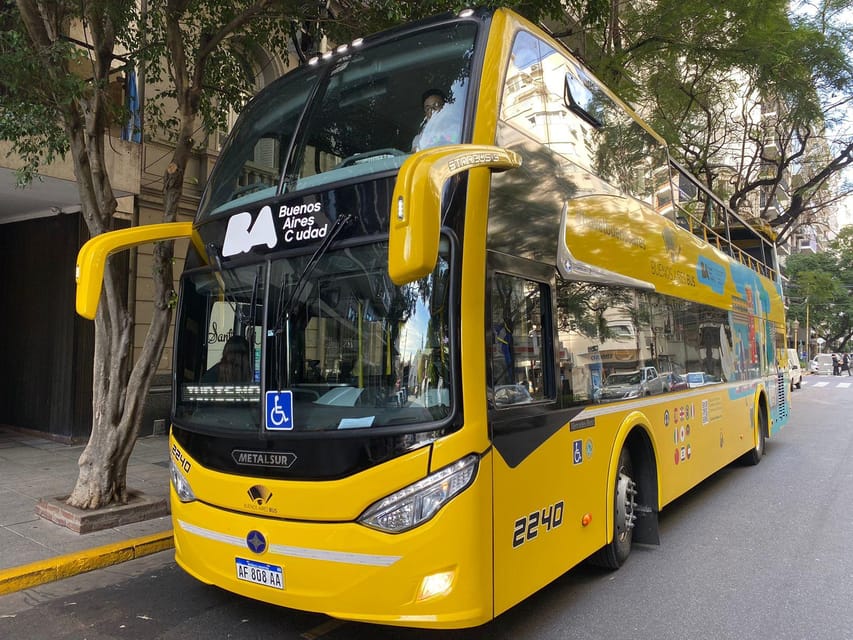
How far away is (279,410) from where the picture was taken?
11.1 ft

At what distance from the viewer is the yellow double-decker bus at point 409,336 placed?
9.99ft

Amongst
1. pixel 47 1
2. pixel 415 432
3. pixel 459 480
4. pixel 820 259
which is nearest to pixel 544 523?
pixel 459 480

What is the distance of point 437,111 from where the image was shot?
11.7 ft

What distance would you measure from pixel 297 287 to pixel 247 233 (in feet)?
1.96

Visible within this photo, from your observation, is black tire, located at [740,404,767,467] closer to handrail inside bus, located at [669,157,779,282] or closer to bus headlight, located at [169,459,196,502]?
handrail inside bus, located at [669,157,779,282]

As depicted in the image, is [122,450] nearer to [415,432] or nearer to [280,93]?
[280,93]

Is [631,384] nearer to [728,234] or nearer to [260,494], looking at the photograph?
[260,494]

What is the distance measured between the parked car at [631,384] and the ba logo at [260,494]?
2.47m

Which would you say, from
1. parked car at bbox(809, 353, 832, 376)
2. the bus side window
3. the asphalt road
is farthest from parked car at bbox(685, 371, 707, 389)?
parked car at bbox(809, 353, 832, 376)

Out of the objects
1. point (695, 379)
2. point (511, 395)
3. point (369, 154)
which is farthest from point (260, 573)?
point (695, 379)

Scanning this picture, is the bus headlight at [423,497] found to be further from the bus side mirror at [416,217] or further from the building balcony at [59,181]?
the building balcony at [59,181]

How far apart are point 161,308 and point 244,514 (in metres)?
3.42

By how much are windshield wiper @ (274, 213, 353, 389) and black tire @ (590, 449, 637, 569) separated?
281cm

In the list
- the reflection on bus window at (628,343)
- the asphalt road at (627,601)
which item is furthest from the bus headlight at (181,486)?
the reflection on bus window at (628,343)
